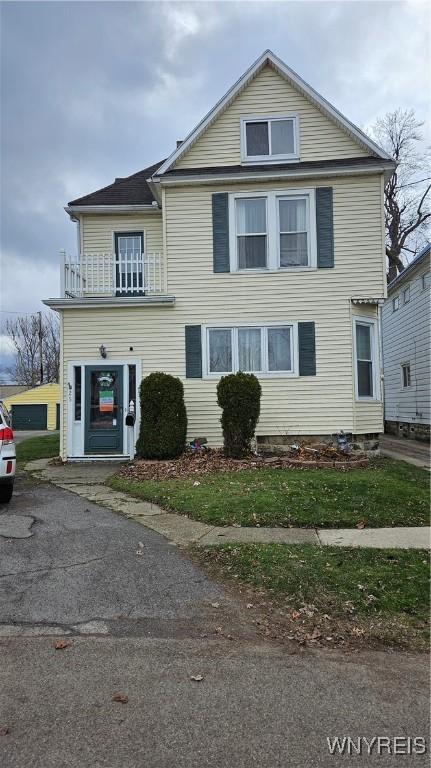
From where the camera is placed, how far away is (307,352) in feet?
40.2

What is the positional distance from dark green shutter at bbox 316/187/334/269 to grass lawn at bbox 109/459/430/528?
5203 millimetres

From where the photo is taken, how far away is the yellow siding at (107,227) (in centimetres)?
1429

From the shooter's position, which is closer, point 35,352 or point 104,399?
point 104,399

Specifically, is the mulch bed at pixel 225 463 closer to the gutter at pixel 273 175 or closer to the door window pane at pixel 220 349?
the door window pane at pixel 220 349

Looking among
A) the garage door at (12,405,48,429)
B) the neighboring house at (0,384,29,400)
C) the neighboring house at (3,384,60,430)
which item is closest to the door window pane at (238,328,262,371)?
the neighboring house at (3,384,60,430)

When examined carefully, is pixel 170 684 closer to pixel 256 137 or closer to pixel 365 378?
pixel 365 378

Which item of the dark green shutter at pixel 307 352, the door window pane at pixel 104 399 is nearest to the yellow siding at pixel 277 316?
the dark green shutter at pixel 307 352

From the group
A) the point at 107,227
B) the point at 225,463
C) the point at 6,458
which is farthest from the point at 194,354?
the point at 6,458

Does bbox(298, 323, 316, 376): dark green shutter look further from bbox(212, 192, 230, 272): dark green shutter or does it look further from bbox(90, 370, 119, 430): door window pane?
bbox(90, 370, 119, 430): door window pane

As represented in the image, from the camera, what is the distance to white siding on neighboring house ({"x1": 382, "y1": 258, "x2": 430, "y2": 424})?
1647cm

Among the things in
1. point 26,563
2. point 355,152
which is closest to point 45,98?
point 355,152

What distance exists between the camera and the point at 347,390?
12.2 meters

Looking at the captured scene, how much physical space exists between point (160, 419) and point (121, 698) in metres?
8.44

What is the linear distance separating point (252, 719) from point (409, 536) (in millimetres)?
3741
